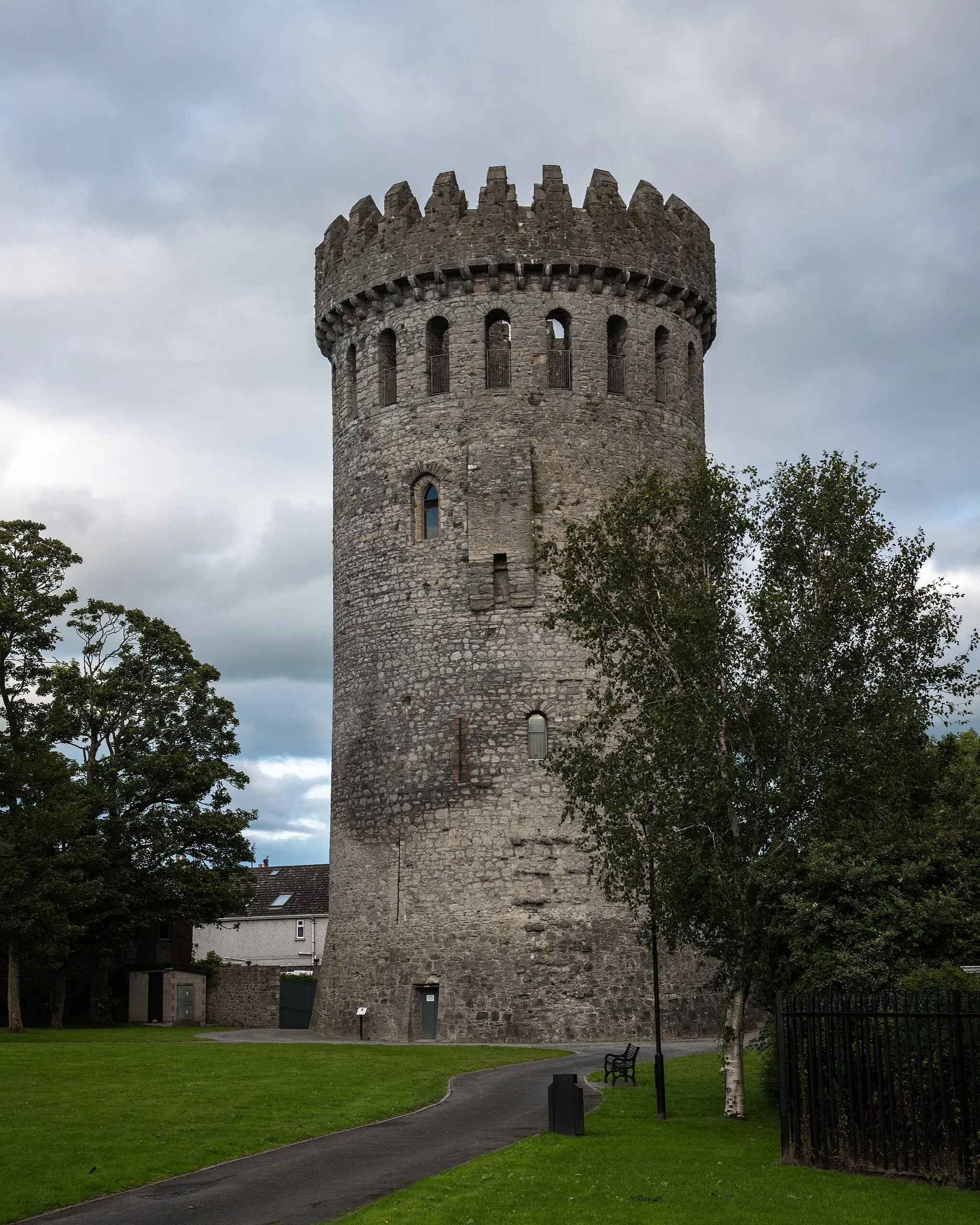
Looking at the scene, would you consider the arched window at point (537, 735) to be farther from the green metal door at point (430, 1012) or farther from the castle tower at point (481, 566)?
the green metal door at point (430, 1012)

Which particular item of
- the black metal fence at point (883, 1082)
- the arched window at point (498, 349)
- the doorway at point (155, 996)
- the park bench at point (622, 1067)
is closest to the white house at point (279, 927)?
the doorway at point (155, 996)

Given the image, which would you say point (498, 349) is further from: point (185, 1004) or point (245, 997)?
point (185, 1004)

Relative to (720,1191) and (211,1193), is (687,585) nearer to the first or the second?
(720,1191)

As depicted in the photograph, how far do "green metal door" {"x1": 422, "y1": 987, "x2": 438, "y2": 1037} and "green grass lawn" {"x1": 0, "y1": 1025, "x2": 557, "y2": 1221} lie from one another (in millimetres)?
2116

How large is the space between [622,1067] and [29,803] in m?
20.4

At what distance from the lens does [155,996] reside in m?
44.3

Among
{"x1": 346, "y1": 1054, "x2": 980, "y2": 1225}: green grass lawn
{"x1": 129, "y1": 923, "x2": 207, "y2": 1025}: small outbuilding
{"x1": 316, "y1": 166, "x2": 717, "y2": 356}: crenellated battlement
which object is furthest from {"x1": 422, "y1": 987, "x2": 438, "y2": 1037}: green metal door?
{"x1": 316, "y1": 166, "x2": 717, "y2": 356}: crenellated battlement

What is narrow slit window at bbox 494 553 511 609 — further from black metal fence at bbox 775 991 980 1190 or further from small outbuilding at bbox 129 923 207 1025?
black metal fence at bbox 775 991 980 1190

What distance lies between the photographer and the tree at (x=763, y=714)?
2077cm

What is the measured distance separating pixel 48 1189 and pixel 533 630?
21.5 metres

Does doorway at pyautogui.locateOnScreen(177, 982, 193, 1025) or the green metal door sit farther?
doorway at pyautogui.locateOnScreen(177, 982, 193, 1025)

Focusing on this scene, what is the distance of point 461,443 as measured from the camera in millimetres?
35656

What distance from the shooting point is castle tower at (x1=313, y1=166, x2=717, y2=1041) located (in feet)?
108

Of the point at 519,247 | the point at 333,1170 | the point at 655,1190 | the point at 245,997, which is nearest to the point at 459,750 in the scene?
the point at 519,247
